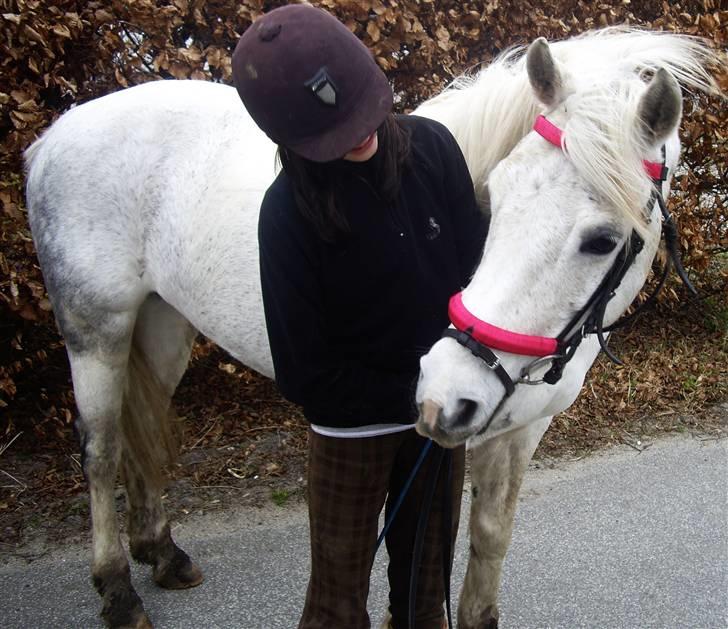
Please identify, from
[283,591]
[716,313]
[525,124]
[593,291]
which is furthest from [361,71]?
[716,313]

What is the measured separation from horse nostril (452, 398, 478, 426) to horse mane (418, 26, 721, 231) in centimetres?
47

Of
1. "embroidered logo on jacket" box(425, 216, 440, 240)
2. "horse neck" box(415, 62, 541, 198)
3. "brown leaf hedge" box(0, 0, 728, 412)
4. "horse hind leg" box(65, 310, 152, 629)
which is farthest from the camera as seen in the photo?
"brown leaf hedge" box(0, 0, 728, 412)

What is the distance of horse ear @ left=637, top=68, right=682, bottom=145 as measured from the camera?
3.95 ft

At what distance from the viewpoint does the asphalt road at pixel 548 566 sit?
2381mm

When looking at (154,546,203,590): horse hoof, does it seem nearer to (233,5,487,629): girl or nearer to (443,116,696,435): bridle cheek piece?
(233,5,487,629): girl

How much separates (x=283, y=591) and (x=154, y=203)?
1523 mm

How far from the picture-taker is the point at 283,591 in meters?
2.50

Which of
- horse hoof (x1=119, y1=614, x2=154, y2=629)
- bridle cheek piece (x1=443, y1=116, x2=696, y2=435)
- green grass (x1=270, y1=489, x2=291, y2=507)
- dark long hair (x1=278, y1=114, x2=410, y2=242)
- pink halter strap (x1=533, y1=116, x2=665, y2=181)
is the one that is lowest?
green grass (x1=270, y1=489, x2=291, y2=507)

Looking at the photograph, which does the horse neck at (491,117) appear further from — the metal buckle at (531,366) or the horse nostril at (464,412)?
the horse nostril at (464,412)

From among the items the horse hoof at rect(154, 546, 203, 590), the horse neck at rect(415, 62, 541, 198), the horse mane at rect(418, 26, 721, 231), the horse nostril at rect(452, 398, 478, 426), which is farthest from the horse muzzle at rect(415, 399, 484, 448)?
the horse hoof at rect(154, 546, 203, 590)

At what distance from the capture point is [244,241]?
1994mm

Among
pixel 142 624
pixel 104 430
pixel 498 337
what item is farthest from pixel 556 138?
pixel 142 624

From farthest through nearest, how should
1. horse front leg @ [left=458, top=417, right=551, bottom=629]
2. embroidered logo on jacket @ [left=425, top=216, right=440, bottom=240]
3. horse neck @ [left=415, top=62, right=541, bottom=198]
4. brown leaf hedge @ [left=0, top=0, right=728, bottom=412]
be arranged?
brown leaf hedge @ [left=0, top=0, right=728, bottom=412], horse front leg @ [left=458, top=417, right=551, bottom=629], horse neck @ [left=415, top=62, right=541, bottom=198], embroidered logo on jacket @ [left=425, top=216, right=440, bottom=240]

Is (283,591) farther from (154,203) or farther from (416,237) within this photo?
(416,237)
